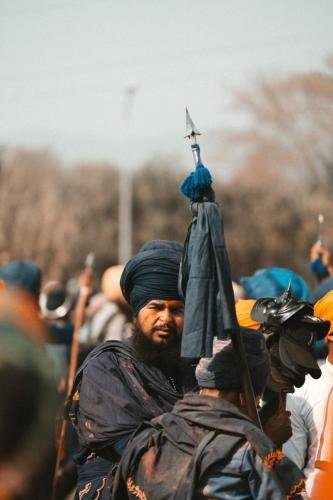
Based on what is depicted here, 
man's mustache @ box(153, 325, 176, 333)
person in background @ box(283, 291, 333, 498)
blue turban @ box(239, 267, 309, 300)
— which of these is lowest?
person in background @ box(283, 291, 333, 498)

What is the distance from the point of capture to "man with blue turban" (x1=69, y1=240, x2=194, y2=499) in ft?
15.3

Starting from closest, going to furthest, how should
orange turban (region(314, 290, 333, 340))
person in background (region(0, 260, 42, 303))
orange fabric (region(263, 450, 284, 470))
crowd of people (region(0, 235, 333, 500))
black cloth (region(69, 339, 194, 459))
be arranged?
crowd of people (region(0, 235, 333, 500)) → orange fabric (region(263, 450, 284, 470)) → black cloth (region(69, 339, 194, 459)) → orange turban (region(314, 290, 333, 340)) → person in background (region(0, 260, 42, 303))

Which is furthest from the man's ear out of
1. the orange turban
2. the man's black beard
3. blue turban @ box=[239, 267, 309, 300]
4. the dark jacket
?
blue turban @ box=[239, 267, 309, 300]

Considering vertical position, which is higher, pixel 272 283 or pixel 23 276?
pixel 23 276

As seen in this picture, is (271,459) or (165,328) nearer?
(271,459)

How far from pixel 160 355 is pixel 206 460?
113 centimetres

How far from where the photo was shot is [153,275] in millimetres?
5184

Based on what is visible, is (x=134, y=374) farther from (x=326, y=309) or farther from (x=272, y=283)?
(x=272, y=283)

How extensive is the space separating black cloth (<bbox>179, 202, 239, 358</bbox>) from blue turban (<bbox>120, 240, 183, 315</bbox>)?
2.96ft

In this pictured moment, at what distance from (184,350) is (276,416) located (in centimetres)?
84

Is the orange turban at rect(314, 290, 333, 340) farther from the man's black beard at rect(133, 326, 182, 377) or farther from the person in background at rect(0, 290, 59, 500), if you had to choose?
the person in background at rect(0, 290, 59, 500)

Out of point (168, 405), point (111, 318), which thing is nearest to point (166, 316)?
point (168, 405)

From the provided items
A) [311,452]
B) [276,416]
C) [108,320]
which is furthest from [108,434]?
[108,320]

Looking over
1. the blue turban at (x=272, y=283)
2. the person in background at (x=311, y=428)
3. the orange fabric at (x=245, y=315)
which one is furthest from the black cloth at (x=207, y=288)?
the blue turban at (x=272, y=283)
